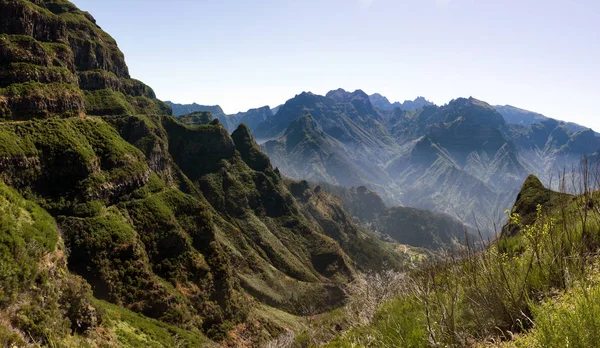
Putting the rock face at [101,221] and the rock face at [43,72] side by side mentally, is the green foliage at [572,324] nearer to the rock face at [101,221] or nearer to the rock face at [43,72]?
the rock face at [101,221]

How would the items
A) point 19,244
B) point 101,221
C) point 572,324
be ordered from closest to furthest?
point 572,324, point 19,244, point 101,221

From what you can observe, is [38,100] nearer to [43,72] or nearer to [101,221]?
[43,72]

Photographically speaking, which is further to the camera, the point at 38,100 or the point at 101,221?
the point at 38,100

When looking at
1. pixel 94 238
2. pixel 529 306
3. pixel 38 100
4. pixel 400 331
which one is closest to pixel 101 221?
pixel 94 238

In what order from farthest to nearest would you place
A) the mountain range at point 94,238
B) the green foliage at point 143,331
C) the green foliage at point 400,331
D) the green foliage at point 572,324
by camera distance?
1. the green foliage at point 143,331
2. the mountain range at point 94,238
3. the green foliage at point 400,331
4. the green foliage at point 572,324

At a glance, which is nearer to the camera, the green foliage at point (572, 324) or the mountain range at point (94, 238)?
the green foliage at point (572, 324)

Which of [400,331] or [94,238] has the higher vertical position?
[400,331]

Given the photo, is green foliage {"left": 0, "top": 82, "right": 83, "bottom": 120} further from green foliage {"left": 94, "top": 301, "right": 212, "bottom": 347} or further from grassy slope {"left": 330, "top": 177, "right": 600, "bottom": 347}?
grassy slope {"left": 330, "top": 177, "right": 600, "bottom": 347}

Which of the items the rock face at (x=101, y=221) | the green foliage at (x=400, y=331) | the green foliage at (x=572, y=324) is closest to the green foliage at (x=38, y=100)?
the rock face at (x=101, y=221)

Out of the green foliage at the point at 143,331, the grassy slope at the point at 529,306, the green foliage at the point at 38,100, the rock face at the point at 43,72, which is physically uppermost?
the rock face at the point at 43,72

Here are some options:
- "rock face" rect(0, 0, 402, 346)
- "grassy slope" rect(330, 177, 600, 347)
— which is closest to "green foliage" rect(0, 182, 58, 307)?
"rock face" rect(0, 0, 402, 346)

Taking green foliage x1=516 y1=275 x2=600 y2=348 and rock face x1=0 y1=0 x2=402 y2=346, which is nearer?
green foliage x1=516 y1=275 x2=600 y2=348

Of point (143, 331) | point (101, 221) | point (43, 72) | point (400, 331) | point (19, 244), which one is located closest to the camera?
point (400, 331)

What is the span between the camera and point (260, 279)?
504 feet
